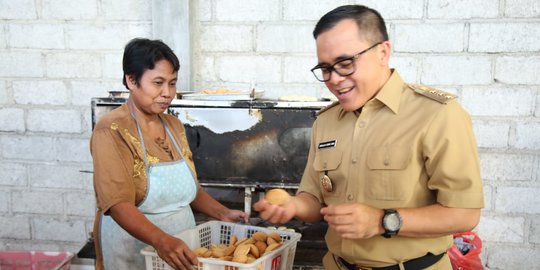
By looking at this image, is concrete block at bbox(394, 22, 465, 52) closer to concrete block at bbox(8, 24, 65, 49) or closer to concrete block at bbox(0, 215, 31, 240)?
concrete block at bbox(8, 24, 65, 49)

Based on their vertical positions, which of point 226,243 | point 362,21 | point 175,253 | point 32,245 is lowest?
point 32,245

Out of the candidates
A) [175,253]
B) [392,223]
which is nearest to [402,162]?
[392,223]

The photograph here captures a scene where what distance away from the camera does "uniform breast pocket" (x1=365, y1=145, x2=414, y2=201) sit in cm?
134

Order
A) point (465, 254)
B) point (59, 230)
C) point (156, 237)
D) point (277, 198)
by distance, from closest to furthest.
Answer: point (277, 198) < point (156, 237) < point (465, 254) < point (59, 230)

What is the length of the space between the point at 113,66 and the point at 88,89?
0.28 metres

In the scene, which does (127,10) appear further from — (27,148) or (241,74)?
(27,148)

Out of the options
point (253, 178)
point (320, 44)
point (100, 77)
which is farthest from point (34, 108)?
point (320, 44)

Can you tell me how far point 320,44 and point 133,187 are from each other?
983 mm

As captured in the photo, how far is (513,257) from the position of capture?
3082 millimetres

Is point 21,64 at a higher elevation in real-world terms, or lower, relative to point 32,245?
higher

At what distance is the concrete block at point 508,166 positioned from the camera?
297cm

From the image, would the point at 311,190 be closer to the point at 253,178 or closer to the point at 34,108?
the point at 253,178

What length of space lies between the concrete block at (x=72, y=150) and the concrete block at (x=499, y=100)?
2872 mm

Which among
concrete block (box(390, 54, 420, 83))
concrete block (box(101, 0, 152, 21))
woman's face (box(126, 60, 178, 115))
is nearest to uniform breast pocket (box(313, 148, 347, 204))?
woman's face (box(126, 60, 178, 115))
